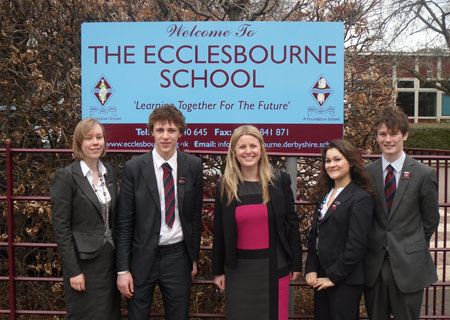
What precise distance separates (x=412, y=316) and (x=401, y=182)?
3.04 feet

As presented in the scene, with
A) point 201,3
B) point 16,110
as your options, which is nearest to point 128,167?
point 16,110

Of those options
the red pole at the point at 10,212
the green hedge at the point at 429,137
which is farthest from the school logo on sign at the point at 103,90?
the green hedge at the point at 429,137

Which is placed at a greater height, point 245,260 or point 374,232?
point 374,232

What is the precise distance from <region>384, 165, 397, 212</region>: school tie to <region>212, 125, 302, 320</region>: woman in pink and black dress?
66cm

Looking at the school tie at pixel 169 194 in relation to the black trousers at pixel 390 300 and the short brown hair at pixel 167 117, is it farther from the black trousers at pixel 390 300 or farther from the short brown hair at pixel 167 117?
the black trousers at pixel 390 300

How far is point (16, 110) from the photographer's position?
5.35 metres

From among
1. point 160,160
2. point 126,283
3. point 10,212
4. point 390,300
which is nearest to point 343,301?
point 390,300

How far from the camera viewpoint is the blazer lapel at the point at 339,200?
10.0 feet

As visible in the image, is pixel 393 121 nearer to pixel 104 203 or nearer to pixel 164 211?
pixel 164 211

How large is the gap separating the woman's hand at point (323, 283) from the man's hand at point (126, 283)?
4.24 feet

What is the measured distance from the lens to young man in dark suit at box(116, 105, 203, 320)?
10.3ft

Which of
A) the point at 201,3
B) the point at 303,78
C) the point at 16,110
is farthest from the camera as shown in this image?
the point at 201,3

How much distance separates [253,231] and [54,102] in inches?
127

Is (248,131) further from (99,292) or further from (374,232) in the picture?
(99,292)
